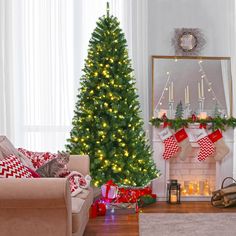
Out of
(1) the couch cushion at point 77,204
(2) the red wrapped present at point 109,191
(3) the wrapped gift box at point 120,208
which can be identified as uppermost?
(1) the couch cushion at point 77,204

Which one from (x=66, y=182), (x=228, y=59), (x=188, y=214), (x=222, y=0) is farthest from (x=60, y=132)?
(x=66, y=182)

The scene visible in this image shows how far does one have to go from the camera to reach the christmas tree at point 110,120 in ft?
17.6

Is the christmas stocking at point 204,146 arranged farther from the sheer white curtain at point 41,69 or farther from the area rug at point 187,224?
the sheer white curtain at point 41,69

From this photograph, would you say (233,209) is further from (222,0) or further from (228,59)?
(222,0)

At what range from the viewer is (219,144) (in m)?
5.93

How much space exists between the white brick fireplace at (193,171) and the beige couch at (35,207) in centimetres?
316

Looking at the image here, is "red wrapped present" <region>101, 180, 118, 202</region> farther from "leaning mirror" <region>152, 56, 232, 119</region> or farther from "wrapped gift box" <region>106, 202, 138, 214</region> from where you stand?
"leaning mirror" <region>152, 56, 232, 119</region>

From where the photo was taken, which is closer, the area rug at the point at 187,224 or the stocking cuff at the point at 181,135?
the area rug at the point at 187,224

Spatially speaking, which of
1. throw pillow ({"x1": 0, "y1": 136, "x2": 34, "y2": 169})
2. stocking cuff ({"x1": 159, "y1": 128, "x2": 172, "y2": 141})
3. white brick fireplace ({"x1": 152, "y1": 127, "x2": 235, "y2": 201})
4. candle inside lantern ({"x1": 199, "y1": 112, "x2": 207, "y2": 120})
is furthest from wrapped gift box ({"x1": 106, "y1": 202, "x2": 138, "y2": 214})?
candle inside lantern ({"x1": 199, "y1": 112, "x2": 207, "y2": 120})

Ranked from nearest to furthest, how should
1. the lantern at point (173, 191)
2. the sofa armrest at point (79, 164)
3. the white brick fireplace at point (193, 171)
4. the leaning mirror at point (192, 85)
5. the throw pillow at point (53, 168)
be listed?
the throw pillow at point (53, 168)
the sofa armrest at point (79, 164)
the lantern at point (173, 191)
the white brick fireplace at point (193, 171)
the leaning mirror at point (192, 85)

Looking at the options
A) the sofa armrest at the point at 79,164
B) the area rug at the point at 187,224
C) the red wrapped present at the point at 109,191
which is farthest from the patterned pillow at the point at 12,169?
the red wrapped present at the point at 109,191

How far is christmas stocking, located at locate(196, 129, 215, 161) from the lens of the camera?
5.89 meters

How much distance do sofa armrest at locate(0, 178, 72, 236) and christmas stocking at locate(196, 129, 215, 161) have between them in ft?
10.9

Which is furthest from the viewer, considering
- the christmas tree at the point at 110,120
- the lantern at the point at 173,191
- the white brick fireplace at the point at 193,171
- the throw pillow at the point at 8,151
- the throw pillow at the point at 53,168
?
the white brick fireplace at the point at 193,171
